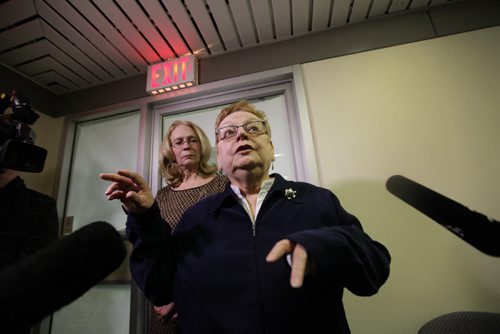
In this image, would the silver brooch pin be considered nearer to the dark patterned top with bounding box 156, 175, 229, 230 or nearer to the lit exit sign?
the dark patterned top with bounding box 156, 175, 229, 230

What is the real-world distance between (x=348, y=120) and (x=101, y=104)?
180 cm

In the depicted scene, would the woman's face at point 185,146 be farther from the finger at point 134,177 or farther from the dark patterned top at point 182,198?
the finger at point 134,177

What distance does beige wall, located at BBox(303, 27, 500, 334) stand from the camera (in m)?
1.05

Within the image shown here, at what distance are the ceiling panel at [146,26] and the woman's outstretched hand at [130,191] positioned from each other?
3.45ft

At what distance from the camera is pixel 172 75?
1567 mm

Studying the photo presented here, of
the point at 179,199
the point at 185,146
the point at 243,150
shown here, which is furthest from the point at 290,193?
the point at 185,146

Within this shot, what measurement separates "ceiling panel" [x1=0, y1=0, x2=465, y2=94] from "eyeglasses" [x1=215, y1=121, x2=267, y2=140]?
81cm

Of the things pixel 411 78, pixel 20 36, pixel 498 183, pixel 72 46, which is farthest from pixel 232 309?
pixel 20 36

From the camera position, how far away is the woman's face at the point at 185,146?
1.31m

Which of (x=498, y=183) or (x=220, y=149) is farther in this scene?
(x=498, y=183)

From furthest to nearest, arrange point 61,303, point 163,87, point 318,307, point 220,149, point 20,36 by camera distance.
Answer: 1. point 163,87
2. point 20,36
3. point 220,149
4. point 318,307
5. point 61,303

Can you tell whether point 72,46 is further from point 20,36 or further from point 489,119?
point 489,119

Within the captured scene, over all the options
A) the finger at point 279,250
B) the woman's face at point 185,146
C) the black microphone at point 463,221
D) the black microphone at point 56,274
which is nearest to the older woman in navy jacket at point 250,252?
the finger at point 279,250

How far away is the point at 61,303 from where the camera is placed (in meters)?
0.25
